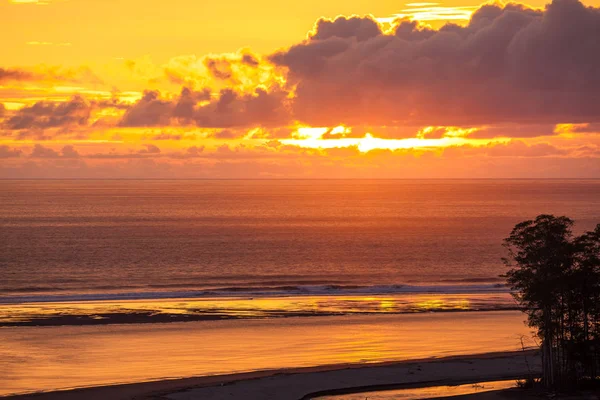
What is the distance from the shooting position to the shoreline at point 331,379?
36.0 metres

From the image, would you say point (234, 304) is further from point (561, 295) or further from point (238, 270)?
point (561, 295)

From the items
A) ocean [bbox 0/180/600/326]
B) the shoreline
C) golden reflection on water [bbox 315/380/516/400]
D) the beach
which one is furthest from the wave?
golden reflection on water [bbox 315/380/516/400]

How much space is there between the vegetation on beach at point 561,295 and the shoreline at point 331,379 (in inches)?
149

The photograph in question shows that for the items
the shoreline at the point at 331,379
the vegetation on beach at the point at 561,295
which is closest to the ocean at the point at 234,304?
the shoreline at the point at 331,379

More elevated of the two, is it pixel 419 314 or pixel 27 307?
pixel 27 307

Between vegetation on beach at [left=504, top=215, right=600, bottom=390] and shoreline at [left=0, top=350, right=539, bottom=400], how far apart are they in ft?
12.4

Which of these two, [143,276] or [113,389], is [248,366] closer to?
[113,389]

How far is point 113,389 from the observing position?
36.8 metres

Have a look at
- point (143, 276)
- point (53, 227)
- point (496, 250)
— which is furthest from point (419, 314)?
point (53, 227)

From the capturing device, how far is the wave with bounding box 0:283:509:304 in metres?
74.1

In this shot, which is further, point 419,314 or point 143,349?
point 419,314

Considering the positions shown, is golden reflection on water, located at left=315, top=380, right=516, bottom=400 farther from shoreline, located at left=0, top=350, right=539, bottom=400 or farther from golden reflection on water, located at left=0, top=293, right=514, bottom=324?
golden reflection on water, located at left=0, top=293, right=514, bottom=324

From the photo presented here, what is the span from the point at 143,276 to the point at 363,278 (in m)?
26.7

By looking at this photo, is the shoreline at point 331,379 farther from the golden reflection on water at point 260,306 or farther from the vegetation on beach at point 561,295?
the golden reflection on water at point 260,306
